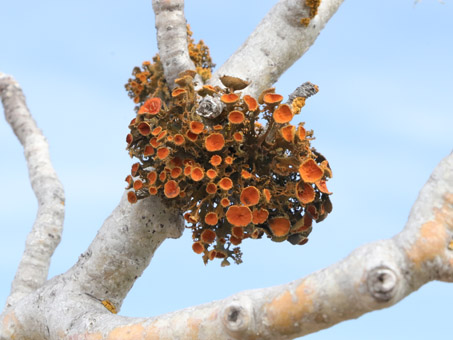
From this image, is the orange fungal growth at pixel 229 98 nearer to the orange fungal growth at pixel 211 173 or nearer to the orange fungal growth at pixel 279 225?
the orange fungal growth at pixel 211 173

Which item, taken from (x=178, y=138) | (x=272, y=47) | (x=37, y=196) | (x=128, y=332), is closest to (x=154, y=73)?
(x=272, y=47)

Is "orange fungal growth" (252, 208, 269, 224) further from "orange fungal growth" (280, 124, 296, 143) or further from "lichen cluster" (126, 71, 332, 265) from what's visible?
"orange fungal growth" (280, 124, 296, 143)

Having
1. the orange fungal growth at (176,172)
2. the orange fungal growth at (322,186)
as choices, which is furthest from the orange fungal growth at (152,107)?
the orange fungal growth at (322,186)

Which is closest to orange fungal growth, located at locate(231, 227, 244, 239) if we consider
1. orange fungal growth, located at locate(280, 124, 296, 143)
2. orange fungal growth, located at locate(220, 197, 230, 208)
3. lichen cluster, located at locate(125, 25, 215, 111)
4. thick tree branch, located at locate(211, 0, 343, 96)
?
orange fungal growth, located at locate(220, 197, 230, 208)

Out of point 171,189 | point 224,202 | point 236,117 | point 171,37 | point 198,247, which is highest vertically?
point 171,37

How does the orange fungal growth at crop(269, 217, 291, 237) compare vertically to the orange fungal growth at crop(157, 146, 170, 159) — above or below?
below

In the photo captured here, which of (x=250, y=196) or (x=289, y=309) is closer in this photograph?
(x=289, y=309)

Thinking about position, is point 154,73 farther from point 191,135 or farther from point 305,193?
point 305,193
